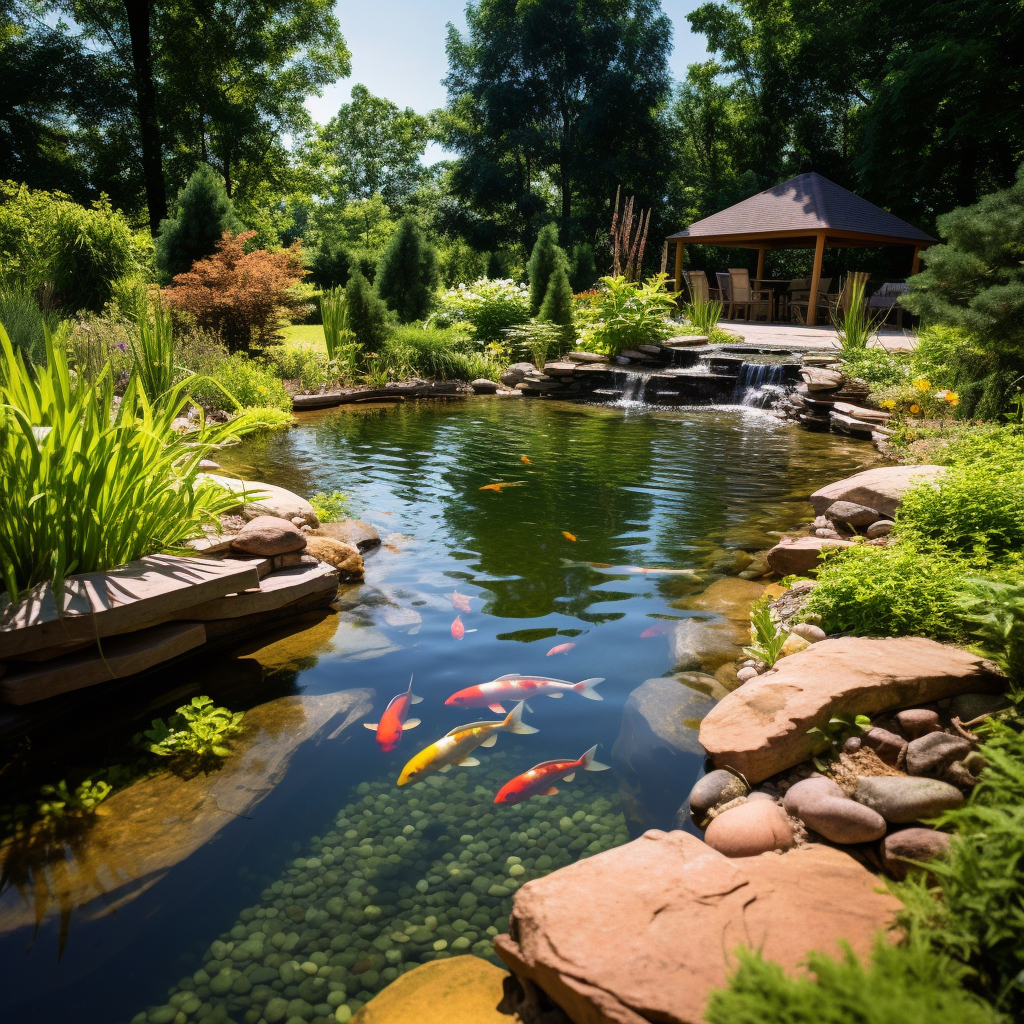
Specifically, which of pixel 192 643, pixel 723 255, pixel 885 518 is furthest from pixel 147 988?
pixel 723 255

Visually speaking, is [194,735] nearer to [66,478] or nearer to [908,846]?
[66,478]

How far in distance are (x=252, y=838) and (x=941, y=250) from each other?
7550 millimetres

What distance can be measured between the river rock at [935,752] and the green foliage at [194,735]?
243cm

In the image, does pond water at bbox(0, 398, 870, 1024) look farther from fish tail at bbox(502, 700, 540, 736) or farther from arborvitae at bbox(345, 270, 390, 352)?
arborvitae at bbox(345, 270, 390, 352)

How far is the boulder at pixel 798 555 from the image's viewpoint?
168 inches

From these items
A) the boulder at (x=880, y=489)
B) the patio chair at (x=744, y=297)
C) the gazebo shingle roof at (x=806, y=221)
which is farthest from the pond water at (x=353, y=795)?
the patio chair at (x=744, y=297)

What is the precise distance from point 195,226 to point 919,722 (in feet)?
50.9

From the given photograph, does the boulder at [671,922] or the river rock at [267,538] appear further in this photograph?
the river rock at [267,538]

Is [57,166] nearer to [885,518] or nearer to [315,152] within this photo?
[315,152]

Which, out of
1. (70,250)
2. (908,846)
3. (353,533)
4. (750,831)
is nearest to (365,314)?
(70,250)

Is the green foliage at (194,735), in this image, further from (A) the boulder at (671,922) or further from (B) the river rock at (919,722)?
(B) the river rock at (919,722)

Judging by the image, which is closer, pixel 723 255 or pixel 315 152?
pixel 723 255

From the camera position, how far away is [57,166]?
69.2ft

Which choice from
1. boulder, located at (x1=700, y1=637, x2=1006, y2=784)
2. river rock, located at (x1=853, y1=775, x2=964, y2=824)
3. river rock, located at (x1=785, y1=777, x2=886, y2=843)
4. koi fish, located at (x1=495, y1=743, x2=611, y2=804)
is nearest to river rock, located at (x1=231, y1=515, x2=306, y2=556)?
koi fish, located at (x1=495, y1=743, x2=611, y2=804)
